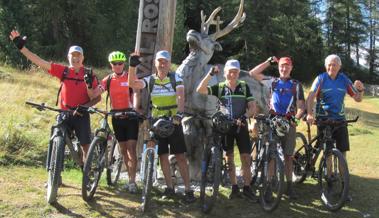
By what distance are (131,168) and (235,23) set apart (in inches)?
137

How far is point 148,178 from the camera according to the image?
5629mm

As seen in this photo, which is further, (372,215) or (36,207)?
(372,215)

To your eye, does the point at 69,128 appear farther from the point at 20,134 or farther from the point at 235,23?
the point at 235,23

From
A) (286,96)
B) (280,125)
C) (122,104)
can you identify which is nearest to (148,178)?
(122,104)

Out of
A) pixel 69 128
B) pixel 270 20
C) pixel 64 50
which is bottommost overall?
pixel 69 128

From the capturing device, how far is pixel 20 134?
28.7ft

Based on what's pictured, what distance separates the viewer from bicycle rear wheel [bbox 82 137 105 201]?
19.0 ft

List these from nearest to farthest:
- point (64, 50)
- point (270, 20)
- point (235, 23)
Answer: point (235, 23), point (64, 50), point (270, 20)

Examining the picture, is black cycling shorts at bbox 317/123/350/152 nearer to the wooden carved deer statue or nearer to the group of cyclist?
the group of cyclist

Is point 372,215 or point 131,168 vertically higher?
point 131,168

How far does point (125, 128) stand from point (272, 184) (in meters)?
2.03

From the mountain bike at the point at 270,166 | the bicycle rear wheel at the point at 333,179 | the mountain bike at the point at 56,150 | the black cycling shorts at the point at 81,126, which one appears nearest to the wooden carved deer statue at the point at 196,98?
the mountain bike at the point at 270,166

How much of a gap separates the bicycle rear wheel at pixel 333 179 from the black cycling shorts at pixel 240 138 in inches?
43.9

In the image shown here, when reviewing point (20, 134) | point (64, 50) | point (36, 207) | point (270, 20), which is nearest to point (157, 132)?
point (36, 207)
